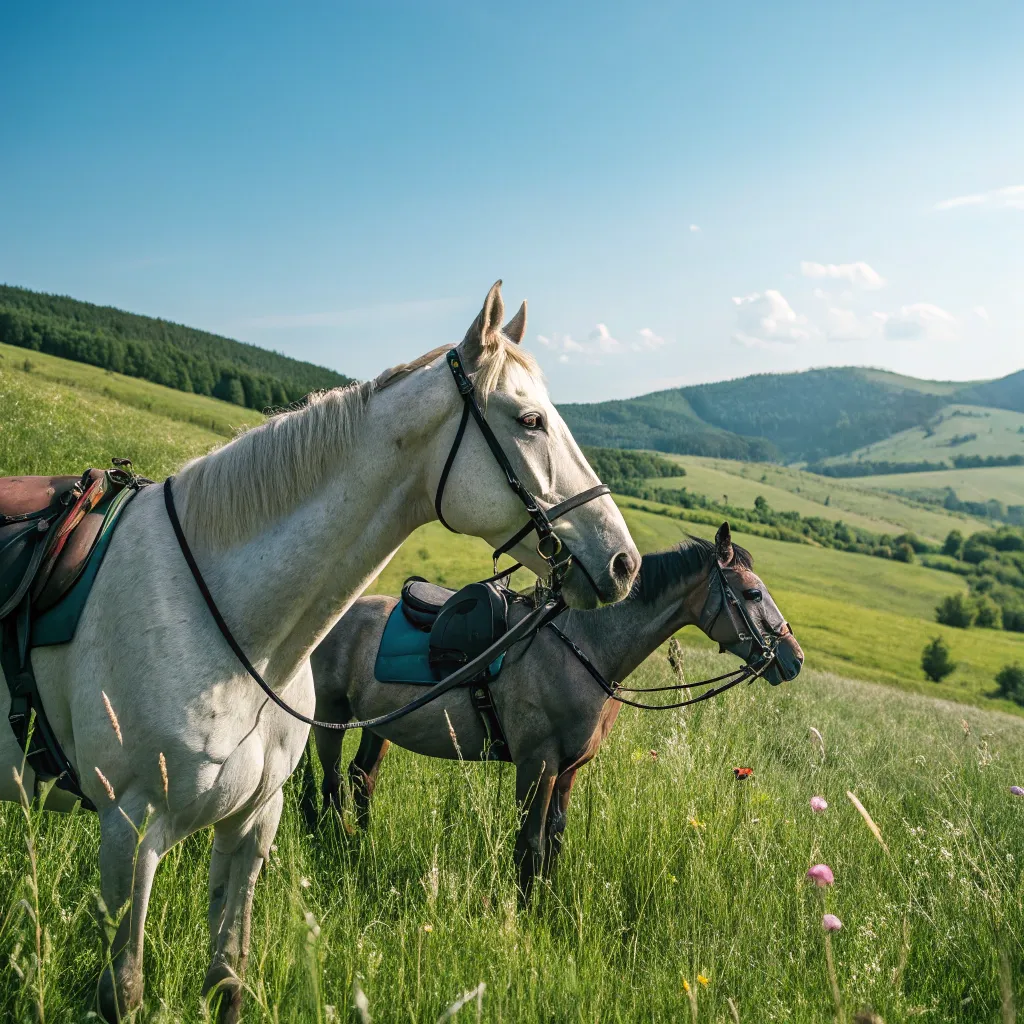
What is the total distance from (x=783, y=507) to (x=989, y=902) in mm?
145348

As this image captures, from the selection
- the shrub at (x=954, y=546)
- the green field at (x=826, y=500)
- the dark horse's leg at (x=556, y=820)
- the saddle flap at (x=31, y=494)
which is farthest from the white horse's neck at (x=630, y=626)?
the shrub at (x=954, y=546)

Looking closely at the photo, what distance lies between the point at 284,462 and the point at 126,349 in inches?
3733

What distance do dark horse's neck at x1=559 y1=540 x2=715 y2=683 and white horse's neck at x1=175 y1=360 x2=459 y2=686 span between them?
2.69 m

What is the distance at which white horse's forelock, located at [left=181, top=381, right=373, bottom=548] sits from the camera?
7.86ft

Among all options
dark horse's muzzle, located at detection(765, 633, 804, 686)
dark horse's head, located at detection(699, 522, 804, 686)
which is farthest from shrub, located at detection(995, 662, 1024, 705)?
dark horse's head, located at detection(699, 522, 804, 686)

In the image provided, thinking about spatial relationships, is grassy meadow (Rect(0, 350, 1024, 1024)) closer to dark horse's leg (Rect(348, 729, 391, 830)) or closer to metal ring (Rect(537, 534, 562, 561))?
dark horse's leg (Rect(348, 729, 391, 830))

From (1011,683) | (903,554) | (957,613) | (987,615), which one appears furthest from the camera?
(903,554)

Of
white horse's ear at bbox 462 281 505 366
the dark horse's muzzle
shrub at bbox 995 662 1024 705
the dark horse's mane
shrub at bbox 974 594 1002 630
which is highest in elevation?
white horse's ear at bbox 462 281 505 366

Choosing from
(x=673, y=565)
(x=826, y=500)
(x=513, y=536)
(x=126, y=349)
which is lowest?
(x=826, y=500)

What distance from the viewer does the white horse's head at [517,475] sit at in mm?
2299

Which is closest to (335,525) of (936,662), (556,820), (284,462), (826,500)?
(284,462)

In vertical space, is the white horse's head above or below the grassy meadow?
above

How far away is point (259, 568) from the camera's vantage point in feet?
7.77

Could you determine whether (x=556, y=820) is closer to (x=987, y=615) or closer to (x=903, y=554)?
(x=987, y=615)
